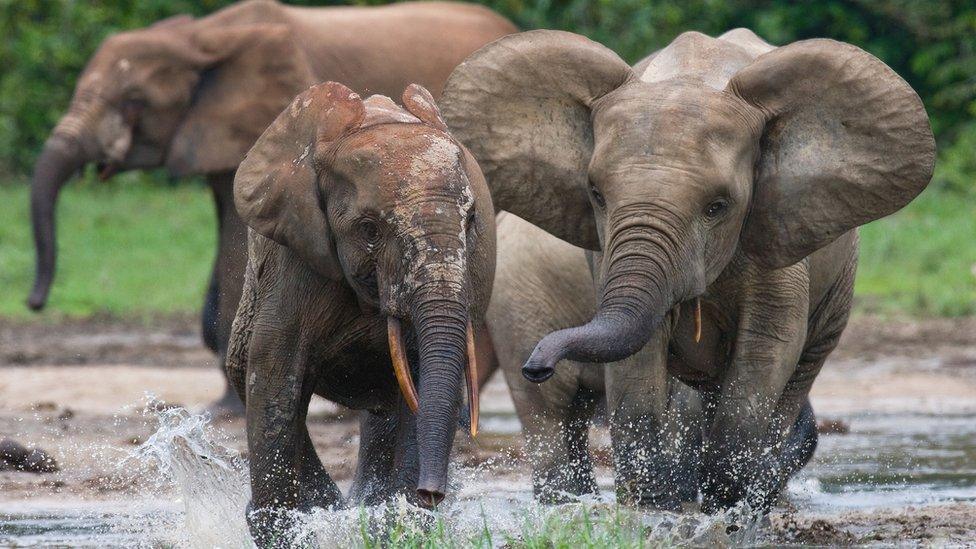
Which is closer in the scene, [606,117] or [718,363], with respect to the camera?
[606,117]

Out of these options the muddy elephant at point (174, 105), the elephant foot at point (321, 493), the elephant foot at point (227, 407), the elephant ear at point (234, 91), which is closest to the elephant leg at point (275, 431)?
the elephant foot at point (321, 493)

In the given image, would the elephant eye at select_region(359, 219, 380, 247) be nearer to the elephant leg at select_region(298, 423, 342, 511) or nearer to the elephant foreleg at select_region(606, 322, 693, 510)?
the elephant leg at select_region(298, 423, 342, 511)

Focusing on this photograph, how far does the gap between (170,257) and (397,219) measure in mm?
10743

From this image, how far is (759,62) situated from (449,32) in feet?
19.5

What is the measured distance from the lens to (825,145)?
5.74 m

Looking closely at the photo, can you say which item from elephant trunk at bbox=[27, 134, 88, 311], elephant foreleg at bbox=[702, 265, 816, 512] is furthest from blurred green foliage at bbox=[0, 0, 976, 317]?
elephant foreleg at bbox=[702, 265, 816, 512]

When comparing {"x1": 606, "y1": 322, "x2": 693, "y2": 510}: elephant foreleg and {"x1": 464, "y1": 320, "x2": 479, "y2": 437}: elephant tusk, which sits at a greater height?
{"x1": 464, "y1": 320, "x2": 479, "y2": 437}: elephant tusk

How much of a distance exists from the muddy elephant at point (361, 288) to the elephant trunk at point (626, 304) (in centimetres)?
29

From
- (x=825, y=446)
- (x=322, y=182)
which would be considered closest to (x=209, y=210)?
(x=825, y=446)

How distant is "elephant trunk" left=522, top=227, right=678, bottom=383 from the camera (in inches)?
195

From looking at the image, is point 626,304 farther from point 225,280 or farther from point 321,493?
point 225,280

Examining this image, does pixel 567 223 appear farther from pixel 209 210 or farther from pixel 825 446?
pixel 209 210

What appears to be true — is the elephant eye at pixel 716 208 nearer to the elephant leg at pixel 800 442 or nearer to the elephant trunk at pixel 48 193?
the elephant leg at pixel 800 442

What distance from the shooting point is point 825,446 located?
8367mm
